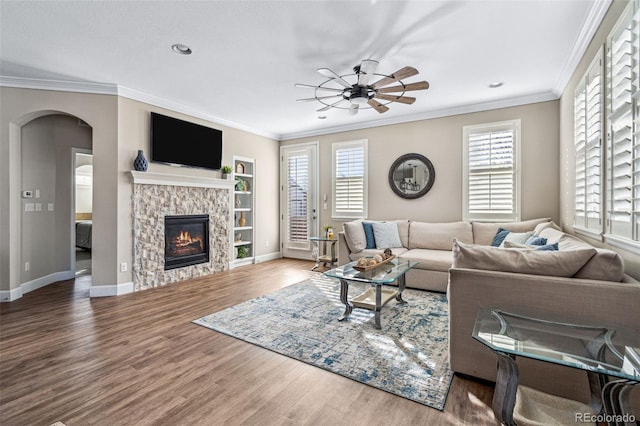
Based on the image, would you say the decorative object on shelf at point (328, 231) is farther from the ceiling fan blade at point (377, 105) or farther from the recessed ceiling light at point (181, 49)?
the recessed ceiling light at point (181, 49)

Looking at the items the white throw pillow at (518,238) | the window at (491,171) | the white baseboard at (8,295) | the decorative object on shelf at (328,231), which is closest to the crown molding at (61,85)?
the white baseboard at (8,295)

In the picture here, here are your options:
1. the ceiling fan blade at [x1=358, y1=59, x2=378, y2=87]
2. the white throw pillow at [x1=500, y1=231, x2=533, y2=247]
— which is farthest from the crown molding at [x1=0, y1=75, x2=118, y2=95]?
the white throw pillow at [x1=500, y1=231, x2=533, y2=247]

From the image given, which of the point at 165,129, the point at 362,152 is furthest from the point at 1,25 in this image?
the point at 362,152

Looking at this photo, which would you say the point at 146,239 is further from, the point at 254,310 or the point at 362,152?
the point at 362,152

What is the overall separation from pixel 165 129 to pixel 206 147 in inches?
28.6

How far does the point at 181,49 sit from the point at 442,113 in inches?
157

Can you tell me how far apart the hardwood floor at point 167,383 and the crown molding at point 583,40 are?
2997 mm

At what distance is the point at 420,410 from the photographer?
1722 mm

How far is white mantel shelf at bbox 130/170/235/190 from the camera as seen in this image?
419cm

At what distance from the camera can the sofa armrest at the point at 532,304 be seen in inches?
63.7

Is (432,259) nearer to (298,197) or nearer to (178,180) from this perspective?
(298,197)

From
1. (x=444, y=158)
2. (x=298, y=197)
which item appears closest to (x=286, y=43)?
(x=444, y=158)

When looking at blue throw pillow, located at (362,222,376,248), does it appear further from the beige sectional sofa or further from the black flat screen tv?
the black flat screen tv

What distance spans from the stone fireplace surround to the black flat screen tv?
0.29 meters
